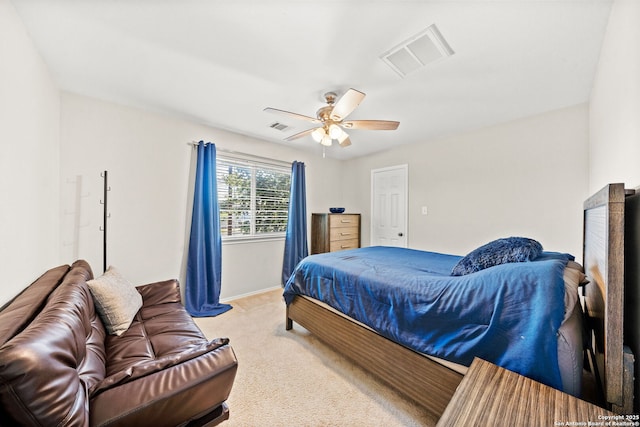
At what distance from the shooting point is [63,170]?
2.33m

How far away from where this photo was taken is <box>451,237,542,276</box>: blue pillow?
144cm

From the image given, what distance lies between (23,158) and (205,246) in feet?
5.90

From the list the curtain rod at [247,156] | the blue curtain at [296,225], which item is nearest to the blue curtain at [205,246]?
the curtain rod at [247,156]

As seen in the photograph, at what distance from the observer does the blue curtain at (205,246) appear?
118 inches

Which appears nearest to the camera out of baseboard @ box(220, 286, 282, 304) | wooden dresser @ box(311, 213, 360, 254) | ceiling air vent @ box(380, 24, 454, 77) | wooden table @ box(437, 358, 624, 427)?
wooden table @ box(437, 358, 624, 427)

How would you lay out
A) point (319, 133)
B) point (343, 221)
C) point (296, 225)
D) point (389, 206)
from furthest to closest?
point (343, 221), point (389, 206), point (296, 225), point (319, 133)

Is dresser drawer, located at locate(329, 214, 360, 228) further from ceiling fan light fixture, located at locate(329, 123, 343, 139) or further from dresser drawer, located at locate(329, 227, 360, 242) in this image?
ceiling fan light fixture, located at locate(329, 123, 343, 139)

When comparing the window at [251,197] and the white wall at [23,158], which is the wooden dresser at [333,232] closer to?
the window at [251,197]

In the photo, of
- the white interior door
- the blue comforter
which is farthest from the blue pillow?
the white interior door

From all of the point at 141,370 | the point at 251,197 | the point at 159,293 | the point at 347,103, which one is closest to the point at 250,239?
the point at 251,197

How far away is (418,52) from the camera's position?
1.70 metres

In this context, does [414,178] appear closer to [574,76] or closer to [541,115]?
[541,115]

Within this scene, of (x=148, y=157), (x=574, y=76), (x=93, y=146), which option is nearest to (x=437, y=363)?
(x=574, y=76)

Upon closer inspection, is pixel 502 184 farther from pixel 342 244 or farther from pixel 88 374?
pixel 88 374
